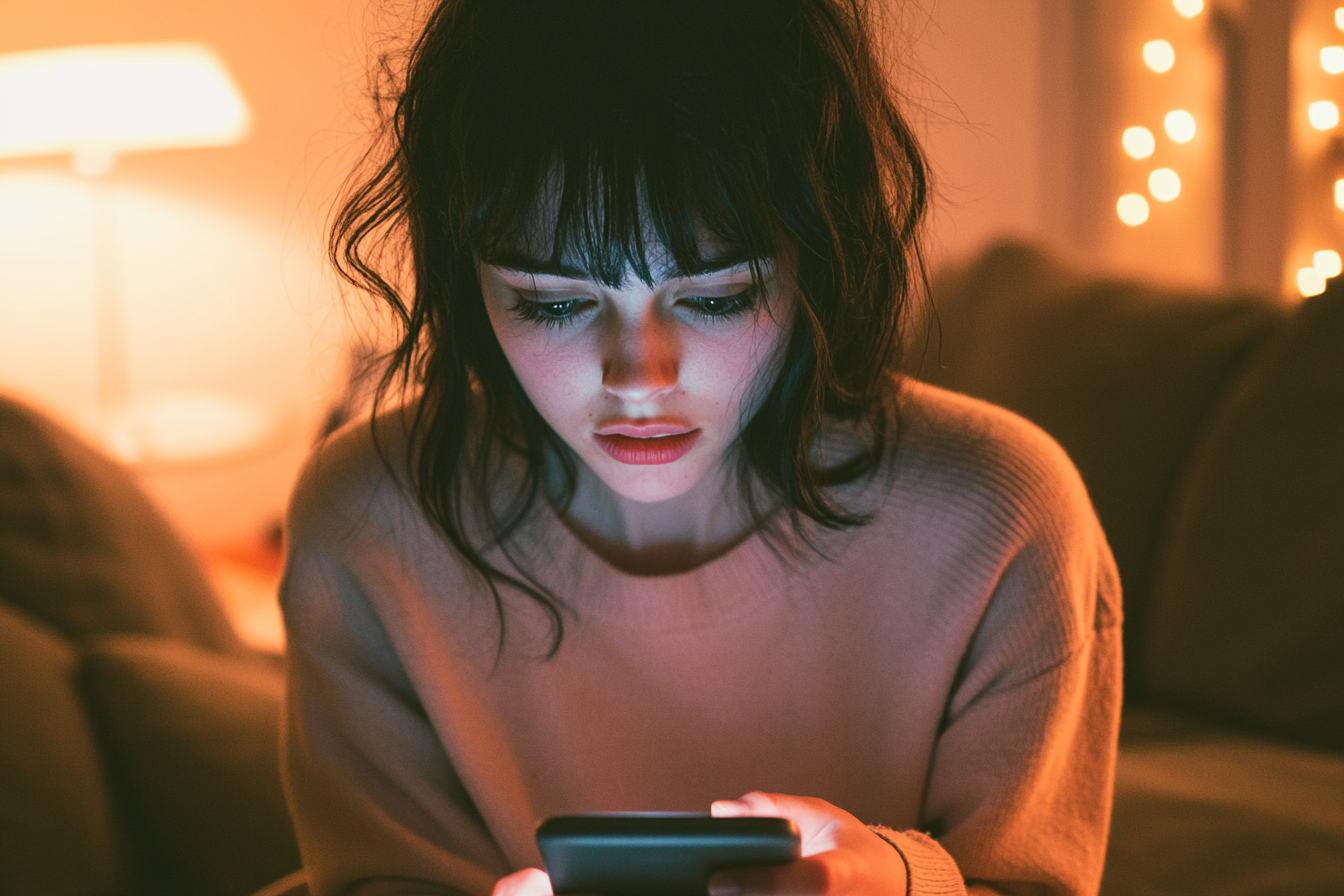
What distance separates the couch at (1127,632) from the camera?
3.37 feet

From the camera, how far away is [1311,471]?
1.23 meters

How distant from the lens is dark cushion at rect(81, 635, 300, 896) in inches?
40.7

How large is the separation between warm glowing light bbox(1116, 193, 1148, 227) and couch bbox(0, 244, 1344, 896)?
1295 millimetres

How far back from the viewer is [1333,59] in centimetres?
190

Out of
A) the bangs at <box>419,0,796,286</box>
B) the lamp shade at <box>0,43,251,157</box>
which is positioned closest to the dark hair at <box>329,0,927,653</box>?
the bangs at <box>419,0,796,286</box>

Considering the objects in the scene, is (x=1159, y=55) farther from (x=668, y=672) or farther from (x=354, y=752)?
(x=354, y=752)

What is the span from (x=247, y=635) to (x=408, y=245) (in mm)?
2257

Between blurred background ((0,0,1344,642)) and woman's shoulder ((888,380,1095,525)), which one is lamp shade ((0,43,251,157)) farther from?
woman's shoulder ((888,380,1095,525))

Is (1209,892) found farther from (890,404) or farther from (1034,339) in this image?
(1034,339)

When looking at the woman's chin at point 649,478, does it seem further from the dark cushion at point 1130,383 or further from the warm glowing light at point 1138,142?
the warm glowing light at point 1138,142

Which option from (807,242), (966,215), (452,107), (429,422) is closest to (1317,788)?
(807,242)

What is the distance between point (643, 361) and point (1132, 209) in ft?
7.93

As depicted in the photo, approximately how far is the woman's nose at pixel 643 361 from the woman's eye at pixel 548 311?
4cm

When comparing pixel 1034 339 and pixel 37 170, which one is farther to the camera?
pixel 37 170
